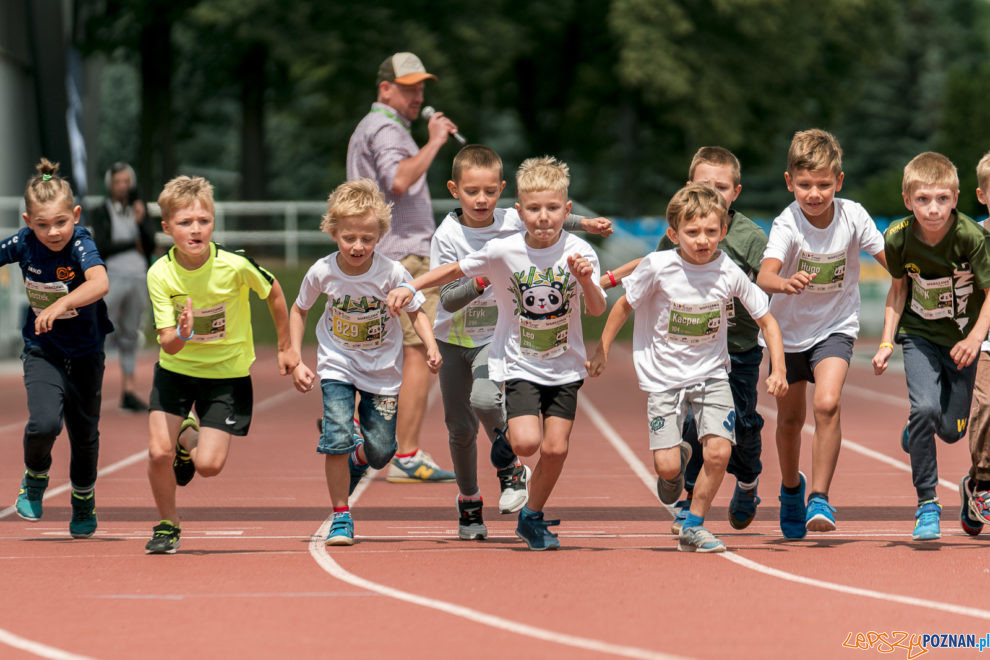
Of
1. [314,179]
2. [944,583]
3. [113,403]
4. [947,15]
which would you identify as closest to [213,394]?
[944,583]

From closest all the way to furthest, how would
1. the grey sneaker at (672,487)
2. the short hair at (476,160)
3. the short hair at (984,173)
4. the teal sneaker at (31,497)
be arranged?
1. the grey sneaker at (672,487)
2. the short hair at (984,173)
3. the short hair at (476,160)
4. the teal sneaker at (31,497)

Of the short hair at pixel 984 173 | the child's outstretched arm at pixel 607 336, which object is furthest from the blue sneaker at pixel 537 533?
the short hair at pixel 984 173

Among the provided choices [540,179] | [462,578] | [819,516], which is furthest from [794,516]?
[540,179]

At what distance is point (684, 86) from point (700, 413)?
33.9 metres

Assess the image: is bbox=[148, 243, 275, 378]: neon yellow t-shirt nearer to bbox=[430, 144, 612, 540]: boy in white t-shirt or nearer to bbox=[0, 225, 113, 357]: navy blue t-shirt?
bbox=[0, 225, 113, 357]: navy blue t-shirt

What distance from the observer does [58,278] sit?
7598mm

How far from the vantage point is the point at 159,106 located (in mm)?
37875

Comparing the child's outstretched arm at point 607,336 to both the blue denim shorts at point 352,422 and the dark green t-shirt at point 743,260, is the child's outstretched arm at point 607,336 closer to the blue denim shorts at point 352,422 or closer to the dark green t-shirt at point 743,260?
the dark green t-shirt at point 743,260

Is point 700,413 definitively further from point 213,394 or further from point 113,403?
point 113,403

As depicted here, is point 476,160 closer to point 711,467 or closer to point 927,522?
point 711,467

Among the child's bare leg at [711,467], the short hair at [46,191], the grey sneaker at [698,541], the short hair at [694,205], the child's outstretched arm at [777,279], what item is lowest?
the grey sneaker at [698,541]

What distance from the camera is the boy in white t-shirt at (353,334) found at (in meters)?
7.37

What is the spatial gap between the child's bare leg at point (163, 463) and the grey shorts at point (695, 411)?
220 centimetres

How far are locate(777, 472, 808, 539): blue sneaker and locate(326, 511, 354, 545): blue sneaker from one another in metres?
2.06
